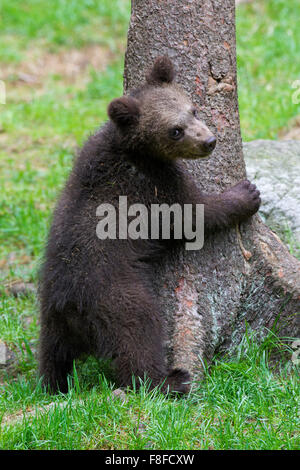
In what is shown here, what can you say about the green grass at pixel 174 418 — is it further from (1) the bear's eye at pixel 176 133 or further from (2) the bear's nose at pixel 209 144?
(1) the bear's eye at pixel 176 133

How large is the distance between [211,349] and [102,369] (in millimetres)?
893

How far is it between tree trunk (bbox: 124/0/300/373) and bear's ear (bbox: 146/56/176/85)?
0.20 meters

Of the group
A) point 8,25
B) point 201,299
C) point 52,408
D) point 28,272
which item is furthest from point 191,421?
point 8,25

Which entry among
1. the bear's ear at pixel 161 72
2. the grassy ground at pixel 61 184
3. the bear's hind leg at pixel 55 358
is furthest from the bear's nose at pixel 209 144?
the bear's hind leg at pixel 55 358

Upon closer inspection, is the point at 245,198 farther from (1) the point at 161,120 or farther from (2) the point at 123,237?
(2) the point at 123,237

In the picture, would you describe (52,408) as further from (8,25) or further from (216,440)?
(8,25)

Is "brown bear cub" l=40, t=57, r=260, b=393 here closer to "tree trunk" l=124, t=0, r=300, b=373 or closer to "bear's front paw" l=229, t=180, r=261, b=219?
"bear's front paw" l=229, t=180, r=261, b=219

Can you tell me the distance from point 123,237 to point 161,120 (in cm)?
86

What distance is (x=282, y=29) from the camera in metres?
10.5

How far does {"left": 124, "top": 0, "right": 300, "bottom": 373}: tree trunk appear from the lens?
4.93 meters

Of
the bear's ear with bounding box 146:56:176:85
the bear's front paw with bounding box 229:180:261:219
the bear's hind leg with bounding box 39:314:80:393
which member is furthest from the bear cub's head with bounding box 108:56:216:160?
the bear's hind leg with bounding box 39:314:80:393

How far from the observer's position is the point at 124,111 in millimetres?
4641

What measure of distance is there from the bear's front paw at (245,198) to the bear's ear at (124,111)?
932 mm

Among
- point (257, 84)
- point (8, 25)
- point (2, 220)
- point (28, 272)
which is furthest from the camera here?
point (8, 25)
